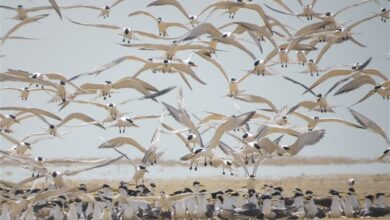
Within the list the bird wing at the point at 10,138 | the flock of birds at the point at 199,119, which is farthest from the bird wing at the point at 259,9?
the bird wing at the point at 10,138

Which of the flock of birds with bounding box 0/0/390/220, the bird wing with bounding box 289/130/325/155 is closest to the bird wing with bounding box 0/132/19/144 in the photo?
the flock of birds with bounding box 0/0/390/220

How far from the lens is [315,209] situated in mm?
22500

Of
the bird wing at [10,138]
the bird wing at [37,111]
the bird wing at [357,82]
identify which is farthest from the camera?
the bird wing at [10,138]

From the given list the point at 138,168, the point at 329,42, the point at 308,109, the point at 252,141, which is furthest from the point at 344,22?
the point at 138,168

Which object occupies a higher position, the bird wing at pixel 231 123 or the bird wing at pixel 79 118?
the bird wing at pixel 79 118

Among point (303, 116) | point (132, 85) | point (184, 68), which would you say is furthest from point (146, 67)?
point (303, 116)

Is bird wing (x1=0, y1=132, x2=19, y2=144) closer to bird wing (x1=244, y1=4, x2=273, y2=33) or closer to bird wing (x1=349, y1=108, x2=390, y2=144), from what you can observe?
bird wing (x1=244, y1=4, x2=273, y2=33)

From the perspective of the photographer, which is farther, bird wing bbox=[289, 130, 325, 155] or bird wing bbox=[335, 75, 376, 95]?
bird wing bbox=[335, 75, 376, 95]

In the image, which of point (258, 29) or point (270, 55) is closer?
point (258, 29)

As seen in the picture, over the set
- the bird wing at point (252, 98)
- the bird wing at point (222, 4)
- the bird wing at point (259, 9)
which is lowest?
the bird wing at point (252, 98)

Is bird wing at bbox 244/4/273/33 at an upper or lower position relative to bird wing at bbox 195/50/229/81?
upper

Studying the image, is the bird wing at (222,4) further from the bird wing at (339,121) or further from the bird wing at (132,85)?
the bird wing at (339,121)

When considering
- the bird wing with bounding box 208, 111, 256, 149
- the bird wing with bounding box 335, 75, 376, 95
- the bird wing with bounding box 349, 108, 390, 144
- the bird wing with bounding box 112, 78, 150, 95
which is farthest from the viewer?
the bird wing with bounding box 112, 78, 150, 95

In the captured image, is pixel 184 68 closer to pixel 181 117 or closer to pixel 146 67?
pixel 146 67
